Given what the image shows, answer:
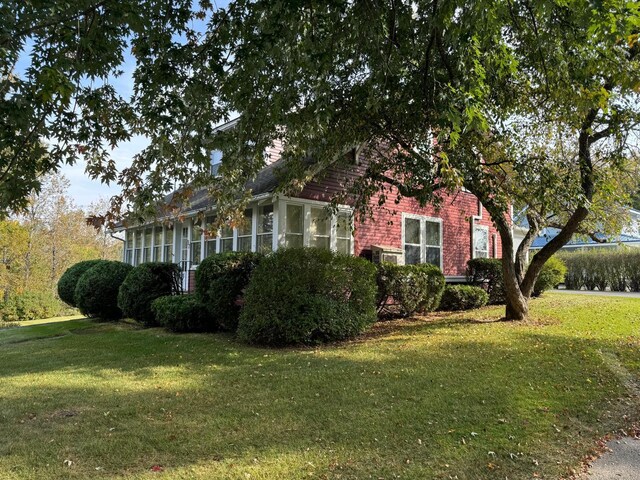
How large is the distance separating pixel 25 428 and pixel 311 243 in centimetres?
823

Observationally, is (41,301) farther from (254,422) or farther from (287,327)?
(254,422)

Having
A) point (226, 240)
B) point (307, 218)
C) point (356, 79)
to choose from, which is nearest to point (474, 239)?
point (307, 218)

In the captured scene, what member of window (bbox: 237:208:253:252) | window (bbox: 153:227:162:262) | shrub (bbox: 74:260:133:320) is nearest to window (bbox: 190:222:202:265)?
shrub (bbox: 74:260:133:320)

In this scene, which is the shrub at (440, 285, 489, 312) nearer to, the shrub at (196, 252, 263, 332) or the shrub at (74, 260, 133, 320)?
the shrub at (196, 252, 263, 332)

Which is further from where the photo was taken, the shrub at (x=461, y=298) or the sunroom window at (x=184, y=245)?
the sunroom window at (x=184, y=245)

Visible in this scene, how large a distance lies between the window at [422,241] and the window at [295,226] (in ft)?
13.1

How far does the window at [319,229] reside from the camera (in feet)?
39.0

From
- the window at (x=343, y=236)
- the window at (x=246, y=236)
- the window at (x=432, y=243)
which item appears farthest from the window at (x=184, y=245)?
the window at (x=432, y=243)

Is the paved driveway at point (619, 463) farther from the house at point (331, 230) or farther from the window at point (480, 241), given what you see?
the window at point (480, 241)

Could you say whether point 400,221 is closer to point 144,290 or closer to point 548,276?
point 548,276

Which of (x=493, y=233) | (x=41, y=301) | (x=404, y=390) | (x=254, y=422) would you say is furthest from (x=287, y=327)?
(x=41, y=301)

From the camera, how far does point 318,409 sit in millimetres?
4668

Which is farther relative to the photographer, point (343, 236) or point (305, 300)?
point (343, 236)

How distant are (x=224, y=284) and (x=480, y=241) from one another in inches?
443
